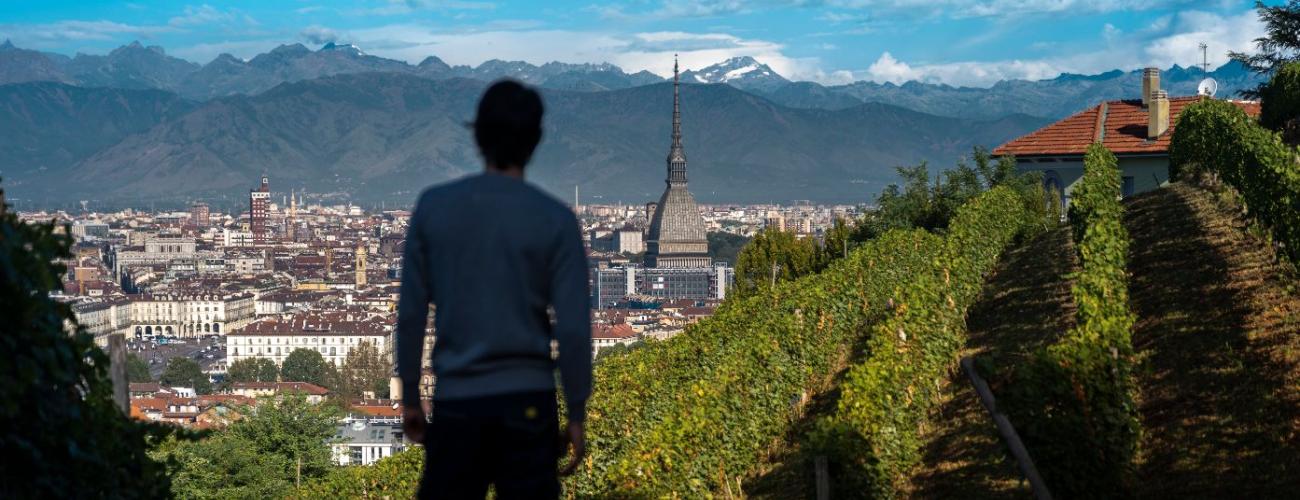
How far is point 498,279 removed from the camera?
4.11 m

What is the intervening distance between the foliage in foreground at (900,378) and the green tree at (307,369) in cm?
10807

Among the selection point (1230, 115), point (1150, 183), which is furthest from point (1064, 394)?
point (1150, 183)

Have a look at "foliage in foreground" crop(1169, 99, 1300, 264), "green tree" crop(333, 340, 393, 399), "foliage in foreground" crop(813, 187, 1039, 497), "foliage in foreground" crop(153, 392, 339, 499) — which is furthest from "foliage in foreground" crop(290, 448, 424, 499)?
"green tree" crop(333, 340, 393, 399)

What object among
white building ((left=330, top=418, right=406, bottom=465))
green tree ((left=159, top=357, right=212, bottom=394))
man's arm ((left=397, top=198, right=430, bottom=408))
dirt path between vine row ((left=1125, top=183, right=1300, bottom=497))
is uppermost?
man's arm ((left=397, top=198, right=430, bottom=408))

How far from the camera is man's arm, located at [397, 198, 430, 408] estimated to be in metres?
4.17

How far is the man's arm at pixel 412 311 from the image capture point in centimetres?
417

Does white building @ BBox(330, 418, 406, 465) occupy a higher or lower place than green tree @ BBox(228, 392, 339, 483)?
lower

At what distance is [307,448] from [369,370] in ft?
308

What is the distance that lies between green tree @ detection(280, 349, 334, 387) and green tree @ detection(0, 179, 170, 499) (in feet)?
397

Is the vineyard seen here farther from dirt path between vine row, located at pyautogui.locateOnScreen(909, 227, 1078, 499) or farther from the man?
the man

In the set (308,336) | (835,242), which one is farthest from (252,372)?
(835,242)

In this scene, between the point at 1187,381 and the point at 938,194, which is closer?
the point at 1187,381

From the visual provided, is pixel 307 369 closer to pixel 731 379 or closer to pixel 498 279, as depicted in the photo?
pixel 731 379

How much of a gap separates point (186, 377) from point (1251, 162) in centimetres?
11110
